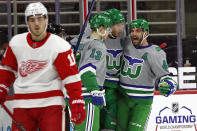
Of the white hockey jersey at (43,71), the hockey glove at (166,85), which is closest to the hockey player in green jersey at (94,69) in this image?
the hockey glove at (166,85)

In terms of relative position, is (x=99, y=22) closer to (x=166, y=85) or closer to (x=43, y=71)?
(x=166, y=85)

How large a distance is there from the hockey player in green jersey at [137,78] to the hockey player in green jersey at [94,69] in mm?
389

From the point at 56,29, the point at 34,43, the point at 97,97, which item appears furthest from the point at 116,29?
the point at 34,43

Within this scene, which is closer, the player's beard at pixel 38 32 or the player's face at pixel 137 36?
the player's beard at pixel 38 32

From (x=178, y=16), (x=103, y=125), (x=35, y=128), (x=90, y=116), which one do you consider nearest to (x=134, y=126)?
(x=103, y=125)

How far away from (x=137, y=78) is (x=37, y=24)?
63.5 inches

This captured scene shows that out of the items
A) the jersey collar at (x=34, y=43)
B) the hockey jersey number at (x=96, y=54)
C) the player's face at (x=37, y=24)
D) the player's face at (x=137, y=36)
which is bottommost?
the hockey jersey number at (x=96, y=54)

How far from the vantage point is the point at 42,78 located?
350 centimetres

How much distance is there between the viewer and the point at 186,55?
6438 millimetres

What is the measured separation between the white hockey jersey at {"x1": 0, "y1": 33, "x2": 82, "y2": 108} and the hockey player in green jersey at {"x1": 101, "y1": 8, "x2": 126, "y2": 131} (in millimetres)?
1364

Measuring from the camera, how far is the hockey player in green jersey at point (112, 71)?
4.89 meters

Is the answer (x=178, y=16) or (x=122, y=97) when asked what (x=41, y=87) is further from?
(x=178, y=16)

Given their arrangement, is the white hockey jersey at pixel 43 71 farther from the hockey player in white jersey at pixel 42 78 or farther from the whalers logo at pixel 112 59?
the whalers logo at pixel 112 59

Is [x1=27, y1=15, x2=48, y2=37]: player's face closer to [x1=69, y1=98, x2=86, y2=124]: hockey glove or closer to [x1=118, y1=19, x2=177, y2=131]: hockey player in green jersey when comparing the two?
[x1=69, y1=98, x2=86, y2=124]: hockey glove
